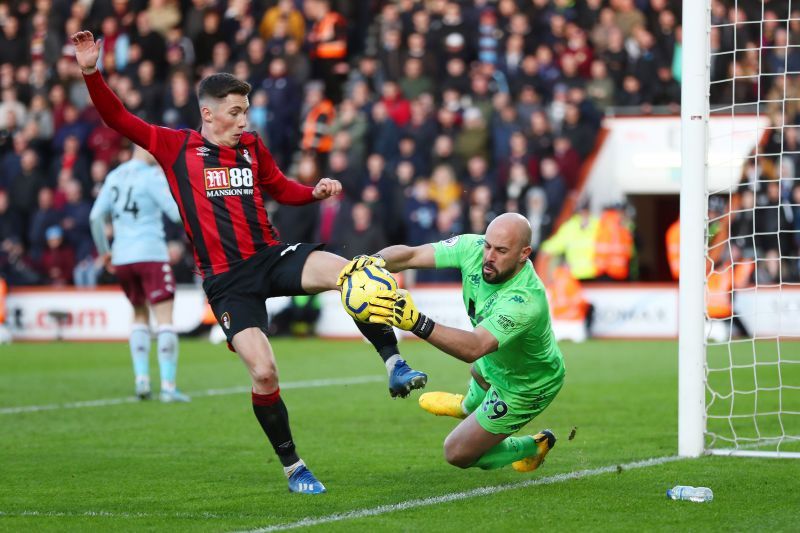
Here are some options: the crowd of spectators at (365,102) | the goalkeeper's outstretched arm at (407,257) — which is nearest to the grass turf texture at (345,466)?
the goalkeeper's outstretched arm at (407,257)

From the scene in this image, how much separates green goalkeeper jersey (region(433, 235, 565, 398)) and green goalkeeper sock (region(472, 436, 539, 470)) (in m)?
0.39

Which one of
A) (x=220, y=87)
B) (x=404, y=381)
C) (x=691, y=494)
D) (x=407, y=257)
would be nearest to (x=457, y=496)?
(x=404, y=381)

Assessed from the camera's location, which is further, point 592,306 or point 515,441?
point 592,306

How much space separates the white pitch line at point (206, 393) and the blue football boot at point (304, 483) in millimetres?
5010

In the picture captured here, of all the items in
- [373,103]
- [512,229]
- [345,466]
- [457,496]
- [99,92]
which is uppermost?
[373,103]

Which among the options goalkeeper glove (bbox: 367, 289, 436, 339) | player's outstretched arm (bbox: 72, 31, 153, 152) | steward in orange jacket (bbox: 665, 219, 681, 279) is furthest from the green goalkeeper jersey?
steward in orange jacket (bbox: 665, 219, 681, 279)

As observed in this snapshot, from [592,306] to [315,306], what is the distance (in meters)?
Answer: 4.38

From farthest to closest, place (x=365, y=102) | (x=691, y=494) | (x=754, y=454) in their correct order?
(x=365, y=102), (x=754, y=454), (x=691, y=494)

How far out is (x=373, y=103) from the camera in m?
21.6

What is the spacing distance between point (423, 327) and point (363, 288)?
0.35 metres

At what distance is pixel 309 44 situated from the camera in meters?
22.9

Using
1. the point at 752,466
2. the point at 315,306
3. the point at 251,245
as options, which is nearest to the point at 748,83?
the point at 315,306

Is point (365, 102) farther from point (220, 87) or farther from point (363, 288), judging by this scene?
point (363, 288)

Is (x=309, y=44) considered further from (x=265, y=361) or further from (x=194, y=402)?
(x=265, y=361)
